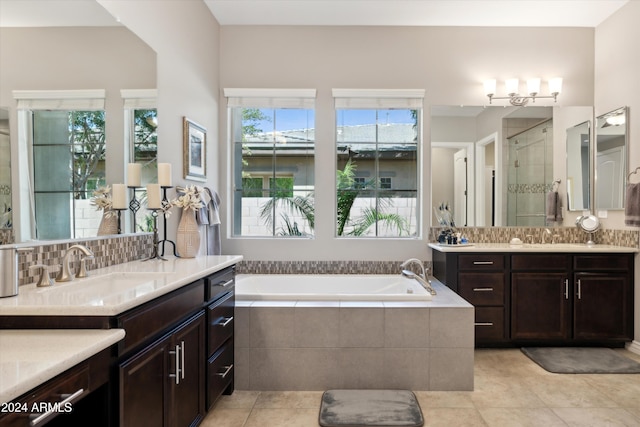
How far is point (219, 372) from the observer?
223 centimetres

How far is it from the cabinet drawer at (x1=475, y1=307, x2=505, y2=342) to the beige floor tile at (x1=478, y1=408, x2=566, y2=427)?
982mm

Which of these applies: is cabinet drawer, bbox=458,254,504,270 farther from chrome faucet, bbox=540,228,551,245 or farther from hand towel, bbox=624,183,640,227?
hand towel, bbox=624,183,640,227

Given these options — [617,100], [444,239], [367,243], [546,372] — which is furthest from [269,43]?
[546,372]

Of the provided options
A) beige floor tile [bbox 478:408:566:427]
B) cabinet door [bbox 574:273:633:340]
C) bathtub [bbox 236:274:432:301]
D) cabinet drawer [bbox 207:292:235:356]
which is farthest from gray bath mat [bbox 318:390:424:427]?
cabinet door [bbox 574:273:633:340]

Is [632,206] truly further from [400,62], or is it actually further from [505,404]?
[400,62]

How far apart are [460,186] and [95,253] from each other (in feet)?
10.3

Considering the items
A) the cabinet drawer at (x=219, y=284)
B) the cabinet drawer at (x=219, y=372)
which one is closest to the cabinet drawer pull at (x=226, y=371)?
the cabinet drawer at (x=219, y=372)

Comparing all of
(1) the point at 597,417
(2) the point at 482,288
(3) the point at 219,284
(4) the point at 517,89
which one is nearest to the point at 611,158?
(4) the point at 517,89

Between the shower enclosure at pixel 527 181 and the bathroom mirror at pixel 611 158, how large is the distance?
41 cm

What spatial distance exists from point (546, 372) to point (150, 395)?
2706 mm

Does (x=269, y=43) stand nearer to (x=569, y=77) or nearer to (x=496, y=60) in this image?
(x=496, y=60)

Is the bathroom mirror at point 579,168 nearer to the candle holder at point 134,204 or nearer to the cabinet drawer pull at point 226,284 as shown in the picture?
the cabinet drawer pull at point 226,284

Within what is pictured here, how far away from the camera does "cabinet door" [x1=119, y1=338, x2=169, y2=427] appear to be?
1288 millimetres

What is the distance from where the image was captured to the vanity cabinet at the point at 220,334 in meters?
2.08
